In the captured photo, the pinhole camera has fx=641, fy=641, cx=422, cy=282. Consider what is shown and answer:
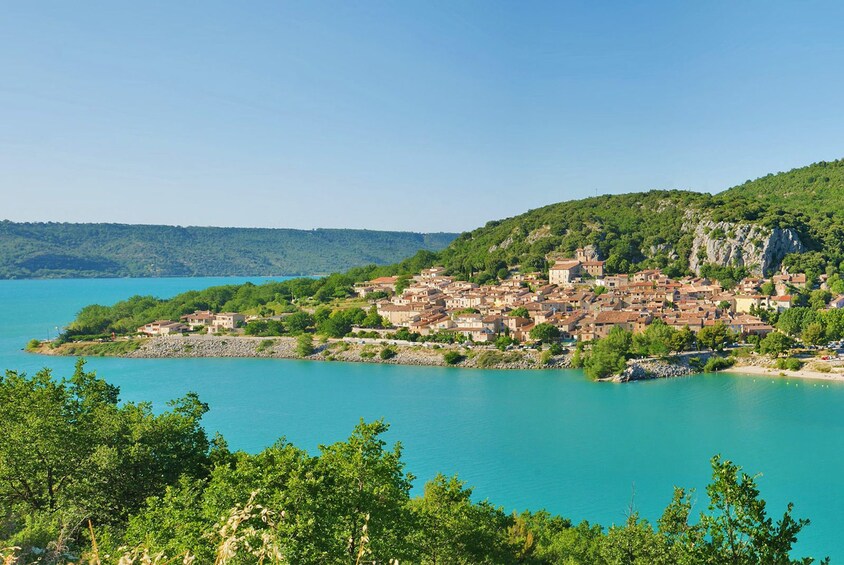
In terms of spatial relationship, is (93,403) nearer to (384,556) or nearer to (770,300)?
(384,556)

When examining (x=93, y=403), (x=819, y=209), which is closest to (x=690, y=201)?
(x=819, y=209)

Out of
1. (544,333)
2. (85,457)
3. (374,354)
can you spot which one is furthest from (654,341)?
(85,457)

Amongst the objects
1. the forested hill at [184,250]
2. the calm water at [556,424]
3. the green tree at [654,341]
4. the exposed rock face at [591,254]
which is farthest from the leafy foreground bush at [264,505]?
the forested hill at [184,250]

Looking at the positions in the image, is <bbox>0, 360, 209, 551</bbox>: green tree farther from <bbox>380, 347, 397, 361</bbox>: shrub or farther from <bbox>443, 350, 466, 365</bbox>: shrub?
<bbox>380, 347, 397, 361</bbox>: shrub

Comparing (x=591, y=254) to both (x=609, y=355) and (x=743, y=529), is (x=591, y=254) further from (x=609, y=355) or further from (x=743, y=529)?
(x=743, y=529)

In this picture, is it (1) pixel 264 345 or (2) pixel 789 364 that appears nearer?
(2) pixel 789 364

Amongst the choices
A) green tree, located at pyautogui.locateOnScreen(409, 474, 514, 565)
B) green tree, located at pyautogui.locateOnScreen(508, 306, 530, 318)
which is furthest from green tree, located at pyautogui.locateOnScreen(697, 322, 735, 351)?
green tree, located at pyautogui.locateOnScreen(409, 474, 514, 565)
